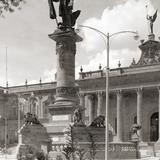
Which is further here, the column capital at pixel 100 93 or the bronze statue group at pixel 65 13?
the column capital at pixel 100 93

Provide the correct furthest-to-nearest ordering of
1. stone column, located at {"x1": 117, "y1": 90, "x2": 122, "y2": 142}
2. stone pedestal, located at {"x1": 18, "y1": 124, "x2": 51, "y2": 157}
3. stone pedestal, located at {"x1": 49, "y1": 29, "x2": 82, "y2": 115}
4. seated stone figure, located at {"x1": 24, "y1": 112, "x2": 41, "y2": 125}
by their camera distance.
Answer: stone column, located at {"x1": 117, "y1": 90, "x2": 122, "y2": 142}, seated stone figure, located at {"x1": 24, "y1": 112, "x2": 41, "y2": 125}, stone pedestal, located at {"x1": 49, "y1": 29, "x2": 82, "y2": 115}, stone pedestal, located at {"x1": 18, "y1": 124, "x2": 51, "y2": 157}

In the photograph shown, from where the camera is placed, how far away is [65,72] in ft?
111

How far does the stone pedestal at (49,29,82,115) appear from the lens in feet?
111

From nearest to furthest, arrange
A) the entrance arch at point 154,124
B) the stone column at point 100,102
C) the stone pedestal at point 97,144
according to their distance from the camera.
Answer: the stone pedestal at point 97,144 → the entrance arch at point 154,124 → the stone column at point 100,102

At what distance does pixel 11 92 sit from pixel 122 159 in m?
65.9

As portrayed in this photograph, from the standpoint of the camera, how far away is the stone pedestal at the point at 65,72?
111ft

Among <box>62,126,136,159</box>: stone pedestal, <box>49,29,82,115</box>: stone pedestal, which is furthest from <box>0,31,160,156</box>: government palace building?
<box>49,29,82,115</box>: stone pedestal

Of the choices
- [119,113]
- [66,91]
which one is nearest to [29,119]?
[66,91]

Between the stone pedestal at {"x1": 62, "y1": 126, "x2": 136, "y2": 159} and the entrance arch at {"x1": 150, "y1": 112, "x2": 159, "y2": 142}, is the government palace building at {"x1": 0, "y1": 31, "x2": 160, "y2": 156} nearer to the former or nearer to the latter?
the entrance arch at {"x1": 150, "y1": 112, "x2": 159, "y2": 142}

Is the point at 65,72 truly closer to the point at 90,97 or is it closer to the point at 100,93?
the point at 100,93

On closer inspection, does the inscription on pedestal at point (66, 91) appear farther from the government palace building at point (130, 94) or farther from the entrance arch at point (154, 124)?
the entrance arch at point (154, 124)

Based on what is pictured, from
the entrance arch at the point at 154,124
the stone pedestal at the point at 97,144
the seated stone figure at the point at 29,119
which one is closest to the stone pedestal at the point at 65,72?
the seated stone figure at the point at 29,119

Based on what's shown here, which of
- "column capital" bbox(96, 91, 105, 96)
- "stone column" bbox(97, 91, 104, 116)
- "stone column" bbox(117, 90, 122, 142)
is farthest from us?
"stone column" bbox(97, 91, 104, 116)

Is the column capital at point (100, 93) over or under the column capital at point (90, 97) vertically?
over
